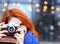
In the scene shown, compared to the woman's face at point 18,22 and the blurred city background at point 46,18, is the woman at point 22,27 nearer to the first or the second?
the woman's face at point 18,22

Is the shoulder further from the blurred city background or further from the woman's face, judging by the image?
the blurred city background

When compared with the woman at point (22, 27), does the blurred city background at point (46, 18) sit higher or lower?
lower

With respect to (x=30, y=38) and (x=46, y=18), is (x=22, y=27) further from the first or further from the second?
(x=46, y=18)

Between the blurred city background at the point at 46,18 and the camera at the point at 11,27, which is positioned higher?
the camera at the point at 11,27

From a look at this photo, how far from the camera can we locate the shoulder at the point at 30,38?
3.52ft

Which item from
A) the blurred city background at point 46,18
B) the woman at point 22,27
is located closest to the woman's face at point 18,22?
the woman at point 22,27

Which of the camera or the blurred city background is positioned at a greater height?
the camera

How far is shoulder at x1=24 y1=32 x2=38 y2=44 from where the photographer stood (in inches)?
42.2

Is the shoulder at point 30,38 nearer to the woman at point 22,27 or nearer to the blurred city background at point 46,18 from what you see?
the woman at point 22,27

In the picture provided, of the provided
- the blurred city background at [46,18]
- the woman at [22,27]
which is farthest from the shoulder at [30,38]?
the blurred city background at [46,18]

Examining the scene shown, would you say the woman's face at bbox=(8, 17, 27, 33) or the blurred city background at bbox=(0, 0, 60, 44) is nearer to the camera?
the woman's face at bbox=(8, 17, 27, 33)

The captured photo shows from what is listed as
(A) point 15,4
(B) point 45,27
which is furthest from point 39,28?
(A) point 15,4

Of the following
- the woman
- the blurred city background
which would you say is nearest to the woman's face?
the woman

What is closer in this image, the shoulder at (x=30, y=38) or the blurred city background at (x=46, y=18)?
the shoulder at (x=30, y=38)
